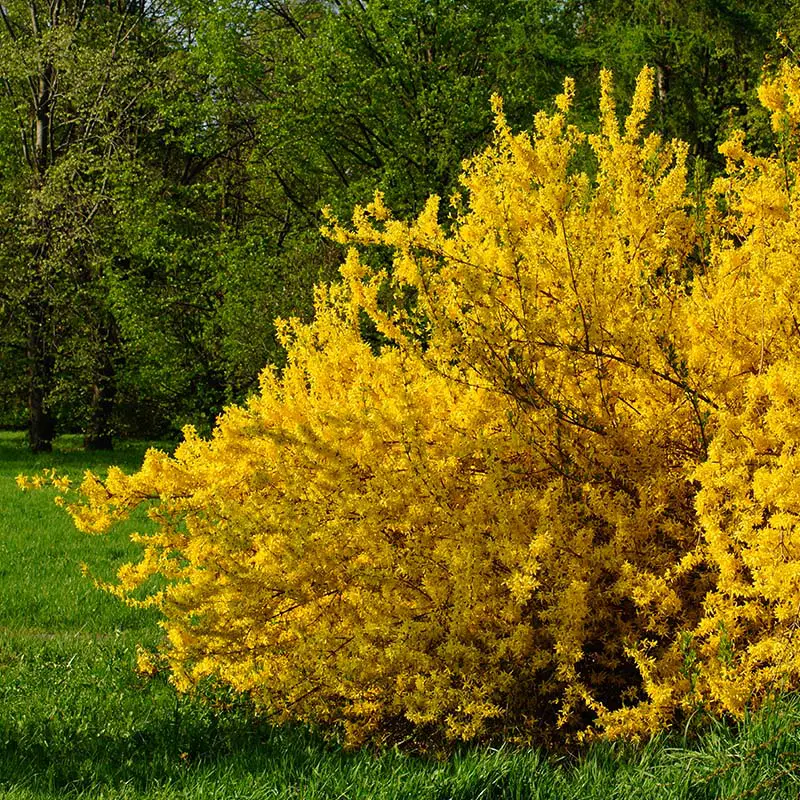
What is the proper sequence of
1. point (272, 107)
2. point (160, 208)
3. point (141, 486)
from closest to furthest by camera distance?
point (141, 486) → point (272, 107) → point (160, 208)

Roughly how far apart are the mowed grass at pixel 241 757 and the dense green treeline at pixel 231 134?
8.00 meters

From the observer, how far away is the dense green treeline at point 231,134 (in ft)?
44.6

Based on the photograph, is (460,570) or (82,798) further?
(460,570)

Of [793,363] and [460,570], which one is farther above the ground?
[793,363]

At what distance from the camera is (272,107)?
49.0 ft

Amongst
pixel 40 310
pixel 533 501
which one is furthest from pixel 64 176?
pixel 533 501

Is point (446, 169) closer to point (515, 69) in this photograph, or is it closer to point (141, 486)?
point (515, 69)

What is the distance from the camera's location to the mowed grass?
3.05m

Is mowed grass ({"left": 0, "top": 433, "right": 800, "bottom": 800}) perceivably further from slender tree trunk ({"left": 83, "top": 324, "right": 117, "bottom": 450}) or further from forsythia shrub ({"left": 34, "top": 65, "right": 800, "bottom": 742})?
slender tree trunk ({"left": 83, "top": 324, "right": 117, "bottom": 450})

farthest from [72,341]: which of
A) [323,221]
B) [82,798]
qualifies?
[82,798]

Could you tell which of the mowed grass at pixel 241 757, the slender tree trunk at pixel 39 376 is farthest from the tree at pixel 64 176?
the mowed grass at pixel 241 757

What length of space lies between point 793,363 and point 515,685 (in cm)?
157

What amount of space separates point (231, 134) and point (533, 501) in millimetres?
15084

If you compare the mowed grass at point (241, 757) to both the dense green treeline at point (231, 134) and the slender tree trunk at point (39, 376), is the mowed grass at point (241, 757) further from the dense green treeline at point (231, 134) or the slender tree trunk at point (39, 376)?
the slender tree trunk at point (39, 376)
